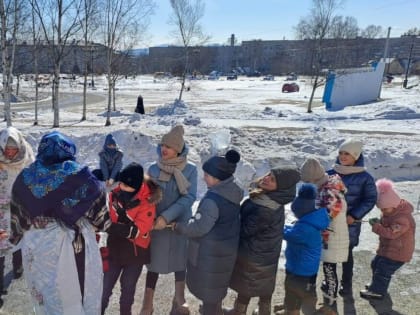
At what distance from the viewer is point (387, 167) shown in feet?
26.9

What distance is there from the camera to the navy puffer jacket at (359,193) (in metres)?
3.29

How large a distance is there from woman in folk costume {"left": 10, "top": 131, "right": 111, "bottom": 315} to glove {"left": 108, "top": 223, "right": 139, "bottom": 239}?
0.21m

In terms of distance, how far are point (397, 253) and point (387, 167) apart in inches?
214

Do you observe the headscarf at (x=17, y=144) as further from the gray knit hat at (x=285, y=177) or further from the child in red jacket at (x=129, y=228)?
the gray knit hat at (x=285, y=177)

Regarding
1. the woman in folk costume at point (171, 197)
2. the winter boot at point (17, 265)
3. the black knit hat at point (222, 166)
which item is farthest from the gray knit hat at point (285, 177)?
the winter boot at point (17, 265)

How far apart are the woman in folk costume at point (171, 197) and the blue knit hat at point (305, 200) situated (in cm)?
85

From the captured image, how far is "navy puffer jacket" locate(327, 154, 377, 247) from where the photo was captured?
3.29 meters

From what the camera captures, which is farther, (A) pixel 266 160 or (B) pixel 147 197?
(A) pixel 266 160

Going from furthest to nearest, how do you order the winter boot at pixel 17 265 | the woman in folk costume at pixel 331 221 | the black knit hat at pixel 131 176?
the winter boot at pixel 17 265, the woman in folk costume at pixel 331 221, the black knit hat at pixel 131 176

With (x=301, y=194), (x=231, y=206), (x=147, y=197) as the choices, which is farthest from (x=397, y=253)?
(x=147, y=197)

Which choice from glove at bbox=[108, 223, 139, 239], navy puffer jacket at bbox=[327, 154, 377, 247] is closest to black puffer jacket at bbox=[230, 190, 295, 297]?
glove at bbox=[108, 223, 139, 239]

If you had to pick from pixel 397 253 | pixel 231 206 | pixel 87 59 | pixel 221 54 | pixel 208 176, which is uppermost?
pixel 221 54

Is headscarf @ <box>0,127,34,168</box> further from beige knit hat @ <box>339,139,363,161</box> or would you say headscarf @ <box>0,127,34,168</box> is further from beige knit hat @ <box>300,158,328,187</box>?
beige knit hat @ <box>339,139,363,161</box>

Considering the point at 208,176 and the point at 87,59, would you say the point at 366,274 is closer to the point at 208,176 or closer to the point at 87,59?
the point at 208,176
